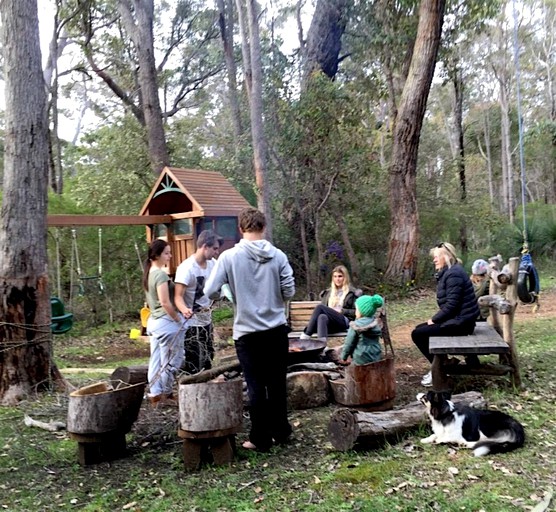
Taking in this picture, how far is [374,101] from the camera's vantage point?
1817 centimetres

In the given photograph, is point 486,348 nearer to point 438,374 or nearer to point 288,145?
point 438,374

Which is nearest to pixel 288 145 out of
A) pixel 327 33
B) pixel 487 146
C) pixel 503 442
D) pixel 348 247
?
pixel 348 247

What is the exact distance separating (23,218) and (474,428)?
15.4ft

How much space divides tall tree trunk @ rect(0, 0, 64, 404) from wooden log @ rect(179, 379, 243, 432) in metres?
2.81

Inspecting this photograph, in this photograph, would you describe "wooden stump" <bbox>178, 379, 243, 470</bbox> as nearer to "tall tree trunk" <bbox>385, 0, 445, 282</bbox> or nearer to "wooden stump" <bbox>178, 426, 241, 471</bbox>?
"wooden stump" <bbox>178, 426, 241, 471</bbox>

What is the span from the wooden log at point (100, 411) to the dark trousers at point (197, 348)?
3.93 feet

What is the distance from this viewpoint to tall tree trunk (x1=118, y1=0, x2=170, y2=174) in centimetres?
1448

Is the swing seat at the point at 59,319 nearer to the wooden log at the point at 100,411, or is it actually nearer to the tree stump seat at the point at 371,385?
the wooden log at the point at 100,411

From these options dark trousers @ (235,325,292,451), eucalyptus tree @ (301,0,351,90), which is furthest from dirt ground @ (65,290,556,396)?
eucalyptus tree @ (301,0,351,90)

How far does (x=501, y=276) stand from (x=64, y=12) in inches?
625

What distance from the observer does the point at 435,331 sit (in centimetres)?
571

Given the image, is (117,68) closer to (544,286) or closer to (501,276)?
(544,286)

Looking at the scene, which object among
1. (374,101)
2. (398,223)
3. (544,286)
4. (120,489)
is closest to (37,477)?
(120,489)

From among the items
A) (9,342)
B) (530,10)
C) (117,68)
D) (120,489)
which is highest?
(530,10)
